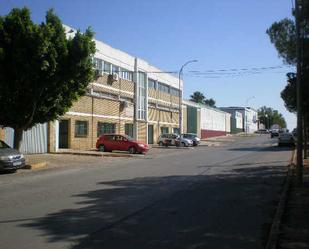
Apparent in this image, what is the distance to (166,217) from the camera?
9680 millimetres

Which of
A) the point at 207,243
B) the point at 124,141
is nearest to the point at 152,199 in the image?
the point at 207,243

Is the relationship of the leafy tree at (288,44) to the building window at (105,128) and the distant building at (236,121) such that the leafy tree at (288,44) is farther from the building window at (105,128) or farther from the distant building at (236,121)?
the distant building at (236,121)

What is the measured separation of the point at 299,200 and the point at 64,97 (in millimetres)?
14261

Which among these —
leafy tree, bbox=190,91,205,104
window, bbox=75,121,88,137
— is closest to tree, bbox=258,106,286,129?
leafy tree, bbox=190,91,205,104

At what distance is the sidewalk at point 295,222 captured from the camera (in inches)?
300

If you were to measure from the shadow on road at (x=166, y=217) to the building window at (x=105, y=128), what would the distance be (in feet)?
90.8

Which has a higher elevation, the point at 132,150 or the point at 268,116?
the point at 268,116

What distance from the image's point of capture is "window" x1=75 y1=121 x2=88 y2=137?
3913cm

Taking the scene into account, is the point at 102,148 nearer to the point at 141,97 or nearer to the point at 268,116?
the point at 141,97

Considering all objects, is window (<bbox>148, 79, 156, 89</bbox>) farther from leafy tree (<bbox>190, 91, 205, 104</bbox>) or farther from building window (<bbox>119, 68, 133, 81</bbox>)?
leafy tree (<bbox>190, 91, 205, 104</bbox>)

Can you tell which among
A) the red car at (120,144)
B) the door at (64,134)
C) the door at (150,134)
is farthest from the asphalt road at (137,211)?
the door at (150,134)

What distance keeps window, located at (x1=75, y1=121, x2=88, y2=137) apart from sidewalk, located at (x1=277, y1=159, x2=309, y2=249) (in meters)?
26.8

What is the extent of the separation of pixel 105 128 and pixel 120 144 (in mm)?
7812

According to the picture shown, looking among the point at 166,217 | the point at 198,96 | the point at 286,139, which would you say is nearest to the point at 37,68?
the point at 166,217
